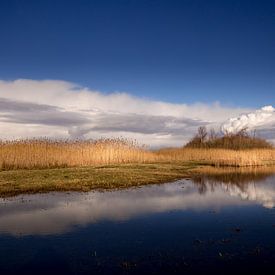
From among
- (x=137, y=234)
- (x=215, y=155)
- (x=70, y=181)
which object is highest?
(x=215, y=155)

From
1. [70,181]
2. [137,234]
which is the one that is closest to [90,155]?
[70,181]

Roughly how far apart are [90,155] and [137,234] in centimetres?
2651

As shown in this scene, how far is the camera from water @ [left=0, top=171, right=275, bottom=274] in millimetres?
8211

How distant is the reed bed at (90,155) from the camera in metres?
31.7

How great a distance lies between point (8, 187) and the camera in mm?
20250

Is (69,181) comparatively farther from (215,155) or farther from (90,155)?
(215,155)

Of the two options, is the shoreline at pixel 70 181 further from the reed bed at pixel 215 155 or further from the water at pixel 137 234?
the reed bed at pixel 215 155

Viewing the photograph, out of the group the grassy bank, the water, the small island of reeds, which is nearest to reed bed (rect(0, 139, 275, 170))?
the small island of reeds

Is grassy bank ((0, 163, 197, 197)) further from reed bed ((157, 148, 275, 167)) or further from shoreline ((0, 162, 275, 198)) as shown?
reed bed ((157, 148, 275, 167))

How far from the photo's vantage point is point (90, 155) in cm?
3694

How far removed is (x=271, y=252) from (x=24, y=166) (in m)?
25.8

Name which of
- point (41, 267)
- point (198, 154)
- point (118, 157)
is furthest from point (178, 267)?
point (198, 154)

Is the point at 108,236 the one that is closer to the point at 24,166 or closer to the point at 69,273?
the point at 69,273

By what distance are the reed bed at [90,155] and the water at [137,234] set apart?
14425 millimetres
